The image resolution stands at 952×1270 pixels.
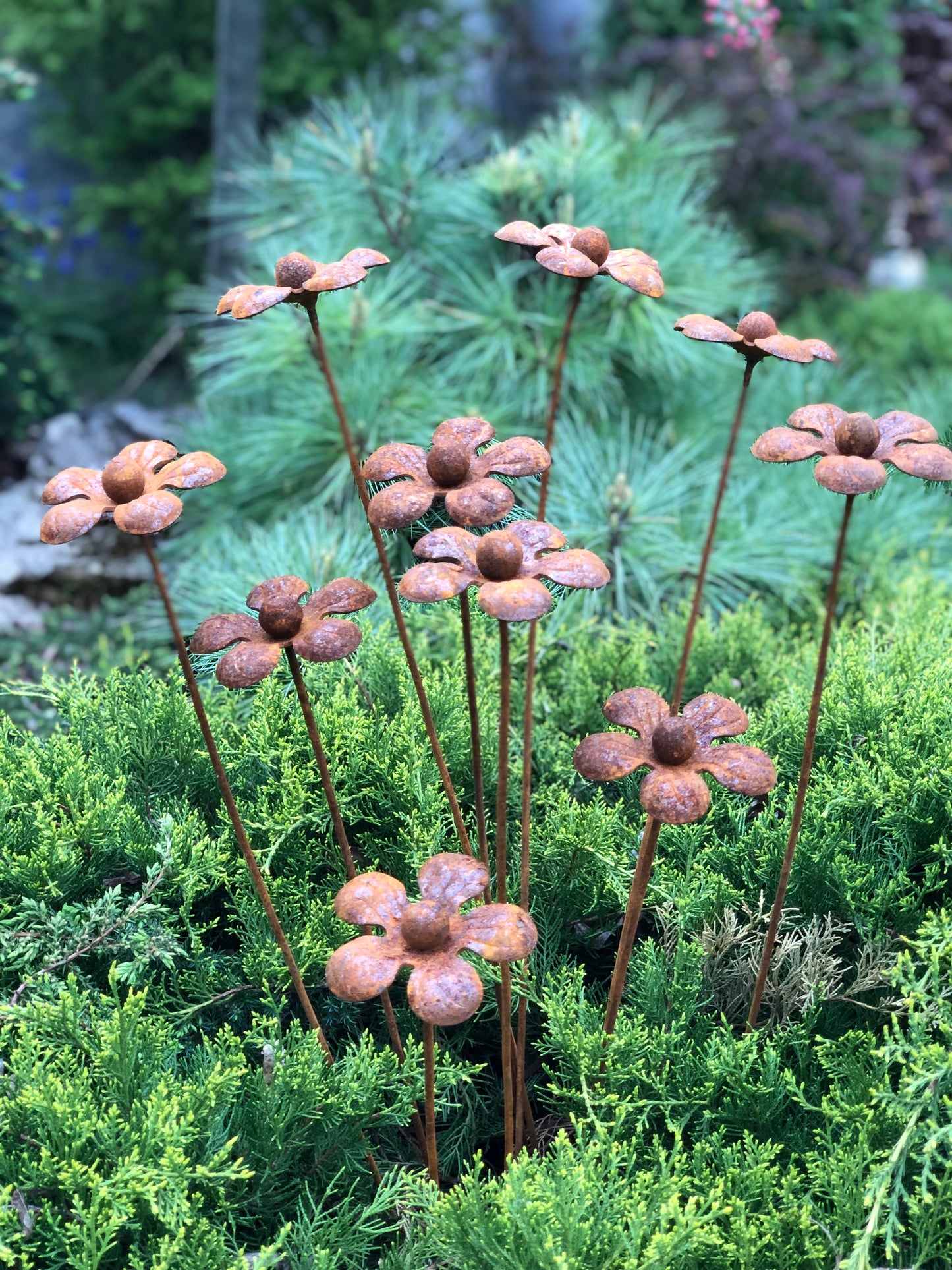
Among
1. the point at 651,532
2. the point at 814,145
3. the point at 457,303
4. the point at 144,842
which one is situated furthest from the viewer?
the point at 814,145

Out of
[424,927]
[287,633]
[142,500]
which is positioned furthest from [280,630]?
[424,927]

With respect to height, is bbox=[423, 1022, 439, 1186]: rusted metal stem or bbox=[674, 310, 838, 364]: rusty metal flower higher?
bbox=[674, 310, 838, 364]: rusty metal flower

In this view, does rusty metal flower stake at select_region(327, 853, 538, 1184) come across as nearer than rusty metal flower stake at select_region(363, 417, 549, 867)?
Yes

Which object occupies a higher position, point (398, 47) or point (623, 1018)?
point (398, 47)

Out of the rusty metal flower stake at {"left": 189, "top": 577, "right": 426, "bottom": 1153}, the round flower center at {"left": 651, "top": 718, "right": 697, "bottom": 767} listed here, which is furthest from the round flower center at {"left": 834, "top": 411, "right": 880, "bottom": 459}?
the rusty metal flower stake at {"left": 189, "top": 577, "right": 426, "bottom": 1153}

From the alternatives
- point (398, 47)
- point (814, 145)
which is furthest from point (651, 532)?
point (398, 47)

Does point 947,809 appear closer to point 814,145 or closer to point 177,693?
A: point 177,693

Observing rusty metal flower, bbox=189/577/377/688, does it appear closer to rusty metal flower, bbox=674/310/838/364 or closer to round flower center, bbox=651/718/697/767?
round flower center, bbox=651/718/697/767
